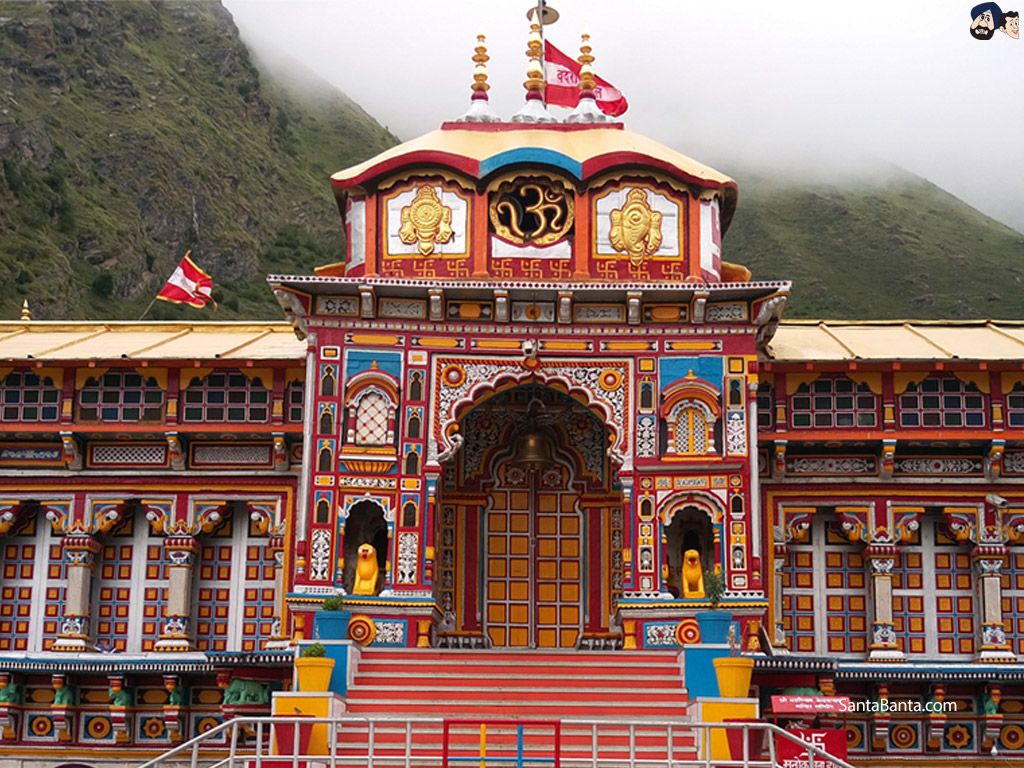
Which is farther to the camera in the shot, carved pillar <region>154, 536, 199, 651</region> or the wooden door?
the wooden door

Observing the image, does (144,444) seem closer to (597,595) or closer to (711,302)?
(597,595)

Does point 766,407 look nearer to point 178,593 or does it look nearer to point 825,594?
point 825,594

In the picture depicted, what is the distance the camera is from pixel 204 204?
100625 mm

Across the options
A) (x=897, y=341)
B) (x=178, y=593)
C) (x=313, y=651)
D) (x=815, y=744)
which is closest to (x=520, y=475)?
(x=178, y=593)

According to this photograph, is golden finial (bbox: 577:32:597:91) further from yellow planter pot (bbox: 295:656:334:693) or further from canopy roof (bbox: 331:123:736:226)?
yellow planter pot (bbox: 295:656:334:693)

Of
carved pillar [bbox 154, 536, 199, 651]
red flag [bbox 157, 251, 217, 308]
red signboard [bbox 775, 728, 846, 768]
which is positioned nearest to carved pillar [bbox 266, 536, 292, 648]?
carved pillar [bbox 154, 536, 199, 651]

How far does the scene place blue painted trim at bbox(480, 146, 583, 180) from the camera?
2959 centimetres

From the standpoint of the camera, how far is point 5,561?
31.7 metres

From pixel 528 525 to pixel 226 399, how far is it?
22.7ft

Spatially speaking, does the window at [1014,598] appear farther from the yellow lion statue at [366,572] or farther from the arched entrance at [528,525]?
the yellow lion statue at [366,572]

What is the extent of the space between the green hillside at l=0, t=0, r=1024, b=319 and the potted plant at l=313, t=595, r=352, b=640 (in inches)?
2185

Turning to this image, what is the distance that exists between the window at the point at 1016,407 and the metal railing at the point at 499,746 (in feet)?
33.9

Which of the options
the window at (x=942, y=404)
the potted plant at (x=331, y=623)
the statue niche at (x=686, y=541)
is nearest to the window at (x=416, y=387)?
the potted plant at (x=331, y=623)

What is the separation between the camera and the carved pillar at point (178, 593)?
30.5 metres
